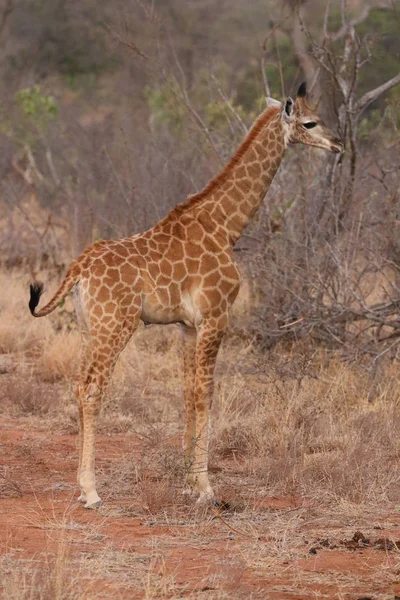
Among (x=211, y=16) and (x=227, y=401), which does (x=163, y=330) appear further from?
(x=211, y=16)

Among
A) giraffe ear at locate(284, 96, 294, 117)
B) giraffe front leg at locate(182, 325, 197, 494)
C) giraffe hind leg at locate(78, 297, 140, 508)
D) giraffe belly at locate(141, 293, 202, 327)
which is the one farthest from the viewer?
giraffe ear at locate(284, 96, 294, 117)

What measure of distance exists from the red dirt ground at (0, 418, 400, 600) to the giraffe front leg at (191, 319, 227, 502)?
0.30m

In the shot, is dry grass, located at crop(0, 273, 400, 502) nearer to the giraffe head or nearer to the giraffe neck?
the giraffe neck

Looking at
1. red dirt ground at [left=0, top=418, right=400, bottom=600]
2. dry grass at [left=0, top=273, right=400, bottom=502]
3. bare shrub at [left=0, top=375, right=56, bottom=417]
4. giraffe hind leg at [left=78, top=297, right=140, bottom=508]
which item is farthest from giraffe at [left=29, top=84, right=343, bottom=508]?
bare shrub at [left=0, top=375, right=56, bottom=417]

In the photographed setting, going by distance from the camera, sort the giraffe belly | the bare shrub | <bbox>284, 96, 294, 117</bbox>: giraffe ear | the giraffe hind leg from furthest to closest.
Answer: the bare shrub < <bbox>284, 96, 294, 117</bbox>: giraffe ear < the giraffe belly < the giraffe hind leg

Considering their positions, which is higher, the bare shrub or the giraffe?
the giraffe

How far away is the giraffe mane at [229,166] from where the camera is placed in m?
6.38

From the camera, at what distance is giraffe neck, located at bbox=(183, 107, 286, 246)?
6395 mm

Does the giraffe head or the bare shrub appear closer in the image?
the giraffe head

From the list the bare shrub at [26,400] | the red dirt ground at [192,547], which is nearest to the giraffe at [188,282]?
the red dirt ground at [192,547]

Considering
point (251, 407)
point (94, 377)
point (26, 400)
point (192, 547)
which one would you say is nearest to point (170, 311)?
point (94, 377)

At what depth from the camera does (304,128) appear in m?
6.57

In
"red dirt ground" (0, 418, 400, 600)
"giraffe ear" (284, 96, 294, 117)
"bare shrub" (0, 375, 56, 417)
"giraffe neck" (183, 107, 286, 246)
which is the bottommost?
"red dirt ground" (0, 418, 400, 600)

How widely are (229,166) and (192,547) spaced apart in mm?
2370
